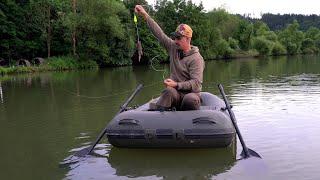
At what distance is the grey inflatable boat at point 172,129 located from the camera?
6.46m

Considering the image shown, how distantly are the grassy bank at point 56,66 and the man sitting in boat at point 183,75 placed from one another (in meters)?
26.1

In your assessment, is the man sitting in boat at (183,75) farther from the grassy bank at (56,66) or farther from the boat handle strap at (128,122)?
the grassy bank at (56,66)

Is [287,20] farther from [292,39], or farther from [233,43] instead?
[233,43]

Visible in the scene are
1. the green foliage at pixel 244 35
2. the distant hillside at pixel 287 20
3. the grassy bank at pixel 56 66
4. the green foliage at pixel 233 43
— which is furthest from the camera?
the distant hillside at pixel 287 20

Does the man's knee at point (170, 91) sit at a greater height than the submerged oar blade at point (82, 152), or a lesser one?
greater

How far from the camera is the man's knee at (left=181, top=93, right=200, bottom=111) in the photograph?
22.6 feet

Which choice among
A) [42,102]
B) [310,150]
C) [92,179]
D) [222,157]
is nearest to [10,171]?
[92,179]

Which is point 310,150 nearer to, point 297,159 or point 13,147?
point 297,159

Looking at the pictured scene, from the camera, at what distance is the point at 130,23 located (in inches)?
1670

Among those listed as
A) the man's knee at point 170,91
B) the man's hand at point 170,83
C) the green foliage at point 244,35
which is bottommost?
the man's knee at point 170,91

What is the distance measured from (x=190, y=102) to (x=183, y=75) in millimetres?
493

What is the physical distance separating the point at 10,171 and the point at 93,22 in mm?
33080

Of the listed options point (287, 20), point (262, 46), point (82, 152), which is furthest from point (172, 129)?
point (287, 20)

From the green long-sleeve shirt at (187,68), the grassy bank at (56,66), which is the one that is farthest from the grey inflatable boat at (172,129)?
the grassy bank at (56,66)
